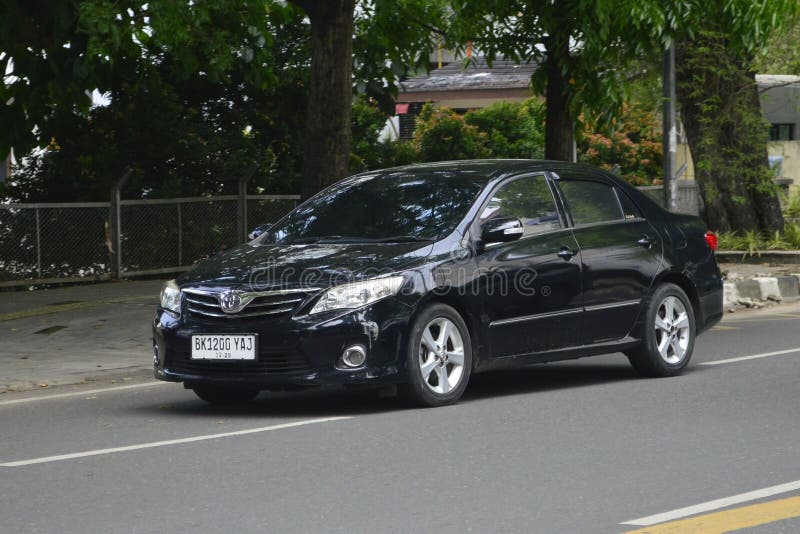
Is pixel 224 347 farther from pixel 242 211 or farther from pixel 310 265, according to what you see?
pixel 242 211

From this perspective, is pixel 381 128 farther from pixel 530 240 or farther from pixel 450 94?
pixel 450 94

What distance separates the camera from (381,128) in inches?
920

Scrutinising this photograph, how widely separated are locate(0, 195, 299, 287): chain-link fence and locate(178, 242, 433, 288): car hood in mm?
10029

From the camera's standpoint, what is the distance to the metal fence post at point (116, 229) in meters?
19.5

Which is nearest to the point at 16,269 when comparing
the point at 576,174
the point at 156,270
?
the point at 156,270

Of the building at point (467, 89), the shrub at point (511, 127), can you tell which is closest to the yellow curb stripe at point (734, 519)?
the shrub at point (511, 127)

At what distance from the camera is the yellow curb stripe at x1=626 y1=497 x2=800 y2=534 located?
5746 millimetres

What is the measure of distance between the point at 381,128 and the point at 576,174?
42.7ft

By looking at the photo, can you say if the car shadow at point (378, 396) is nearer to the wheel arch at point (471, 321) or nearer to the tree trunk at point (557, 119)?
the wheel arch at point (471, 321)

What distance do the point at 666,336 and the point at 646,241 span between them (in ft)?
2.45

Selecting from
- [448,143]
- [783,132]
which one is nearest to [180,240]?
[448,143]

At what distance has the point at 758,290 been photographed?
58.5 ft

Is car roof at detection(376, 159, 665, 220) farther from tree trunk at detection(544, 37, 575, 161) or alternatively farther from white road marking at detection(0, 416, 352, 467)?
tree trunk at detection(544, 37, 575, 161)

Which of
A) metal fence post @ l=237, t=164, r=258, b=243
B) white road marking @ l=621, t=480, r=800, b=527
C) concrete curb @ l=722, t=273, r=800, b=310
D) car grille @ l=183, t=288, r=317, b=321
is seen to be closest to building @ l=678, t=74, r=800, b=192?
concrete curb @ l=722, t=273, r=800, b=310
